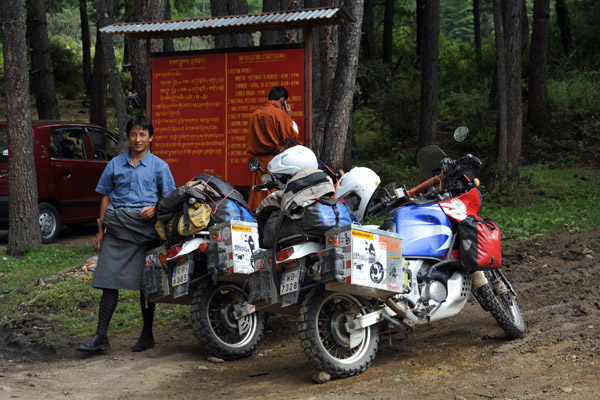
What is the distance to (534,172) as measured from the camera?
14703 millimetres

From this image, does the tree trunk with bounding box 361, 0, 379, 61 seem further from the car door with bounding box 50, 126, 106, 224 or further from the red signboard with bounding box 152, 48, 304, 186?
the red signboard with bounding box 152, 48, 304, 186

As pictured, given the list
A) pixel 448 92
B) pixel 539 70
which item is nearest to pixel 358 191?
pixel 539 70

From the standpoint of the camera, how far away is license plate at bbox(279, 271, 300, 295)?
521cm

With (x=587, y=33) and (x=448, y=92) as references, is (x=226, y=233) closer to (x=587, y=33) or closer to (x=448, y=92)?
(x=448, y=92)

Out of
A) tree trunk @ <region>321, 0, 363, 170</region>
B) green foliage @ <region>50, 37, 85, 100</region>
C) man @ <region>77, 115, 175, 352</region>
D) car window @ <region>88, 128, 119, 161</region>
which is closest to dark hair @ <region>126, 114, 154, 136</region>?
man @ <region>77, 115, 175, 352</region>

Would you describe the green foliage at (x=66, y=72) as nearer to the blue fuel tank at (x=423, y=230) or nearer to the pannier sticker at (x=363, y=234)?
the blue fuel tank at (x=423, y=230)

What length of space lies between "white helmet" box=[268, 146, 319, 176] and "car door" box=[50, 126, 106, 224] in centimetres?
710

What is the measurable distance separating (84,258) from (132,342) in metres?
3.62

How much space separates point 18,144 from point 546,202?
26.4ft

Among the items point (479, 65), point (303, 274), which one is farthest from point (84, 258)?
point (479, 65)

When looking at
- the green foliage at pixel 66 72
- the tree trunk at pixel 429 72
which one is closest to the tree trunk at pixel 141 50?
the tree trunk at pixel 429 72

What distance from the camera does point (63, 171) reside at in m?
12.2

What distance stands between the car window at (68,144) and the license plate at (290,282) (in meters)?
7.83

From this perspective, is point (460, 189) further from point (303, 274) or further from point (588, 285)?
point (588, 285)
